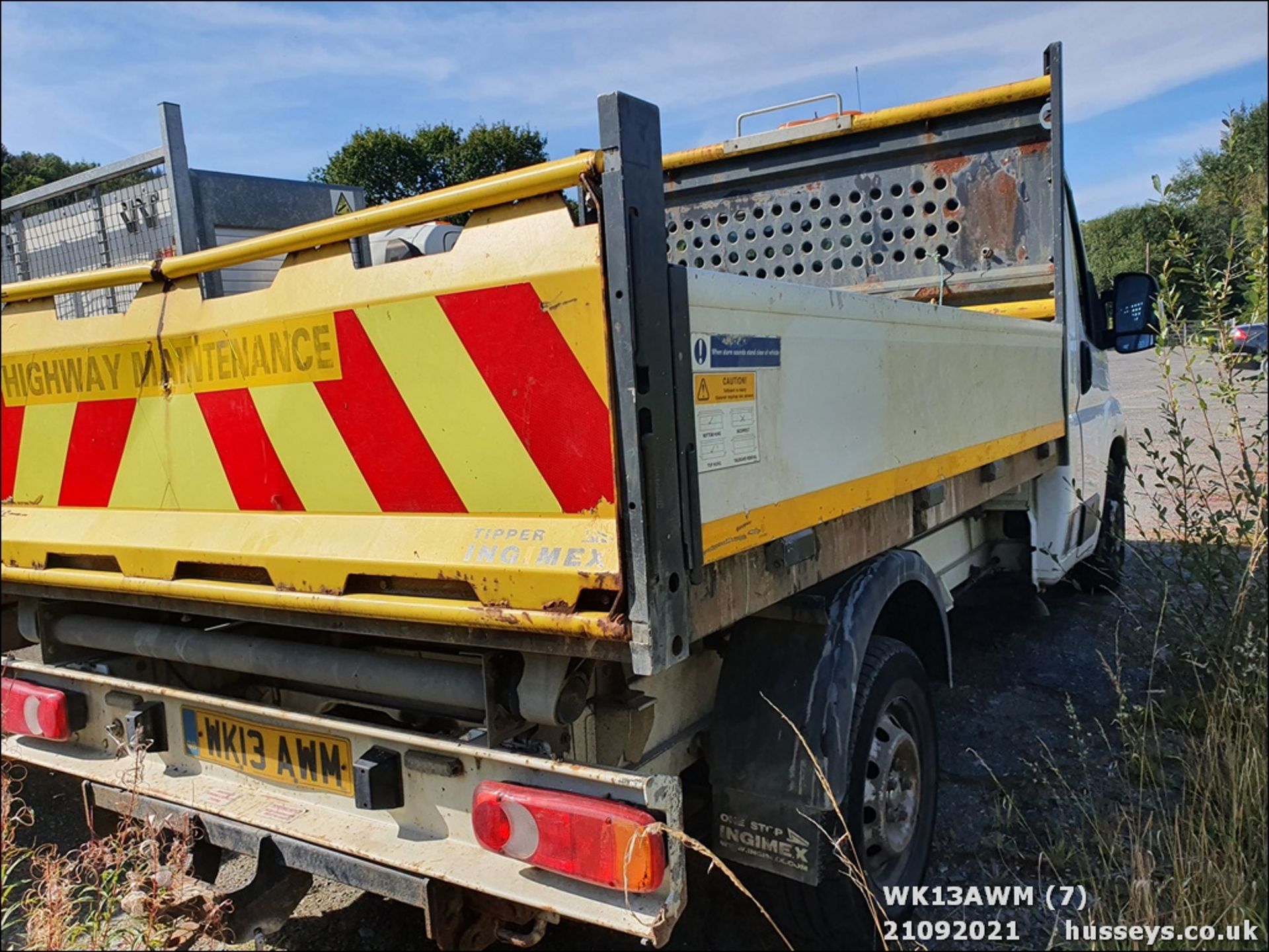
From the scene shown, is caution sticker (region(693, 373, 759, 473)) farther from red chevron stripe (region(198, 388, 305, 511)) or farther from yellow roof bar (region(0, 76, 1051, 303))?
red chevron stripe (region(198, 388, 305, 511))

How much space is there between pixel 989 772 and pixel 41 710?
130 inches

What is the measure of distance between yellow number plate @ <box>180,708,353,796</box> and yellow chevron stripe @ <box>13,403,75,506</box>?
2.70 feet

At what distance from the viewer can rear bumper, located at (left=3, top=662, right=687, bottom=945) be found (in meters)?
1.85

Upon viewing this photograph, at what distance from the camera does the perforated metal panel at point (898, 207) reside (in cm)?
399

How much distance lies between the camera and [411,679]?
2.16 metres

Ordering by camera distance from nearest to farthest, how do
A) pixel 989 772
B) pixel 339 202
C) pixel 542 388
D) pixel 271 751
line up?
pixel 542 388, pixel 271 751, pixel 339 202, pixel 989 772

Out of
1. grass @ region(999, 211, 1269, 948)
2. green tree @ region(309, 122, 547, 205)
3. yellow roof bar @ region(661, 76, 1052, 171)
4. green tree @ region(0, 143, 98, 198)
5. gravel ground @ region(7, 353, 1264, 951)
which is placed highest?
green tree @ region(309, 122, 547, 205)

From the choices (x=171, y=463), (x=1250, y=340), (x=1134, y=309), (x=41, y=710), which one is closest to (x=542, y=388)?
(x=171, y=463)

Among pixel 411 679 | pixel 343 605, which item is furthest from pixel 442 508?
pixel 411 679

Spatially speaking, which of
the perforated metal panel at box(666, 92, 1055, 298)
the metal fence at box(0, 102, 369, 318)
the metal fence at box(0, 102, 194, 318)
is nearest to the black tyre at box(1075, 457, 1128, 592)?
the perforated metal panel at box(666, 92, 1055, 298)

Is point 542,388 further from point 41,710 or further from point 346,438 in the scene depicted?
point 41,710

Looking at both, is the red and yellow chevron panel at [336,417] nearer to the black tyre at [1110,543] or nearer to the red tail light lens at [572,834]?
the red tail light lens at [572,834]

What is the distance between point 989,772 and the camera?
11.3 ft

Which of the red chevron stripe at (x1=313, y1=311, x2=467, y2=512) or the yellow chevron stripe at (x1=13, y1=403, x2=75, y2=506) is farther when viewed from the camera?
the yellow chevron stripe at (x1=13, y1=403, x2=75, y2=506)
